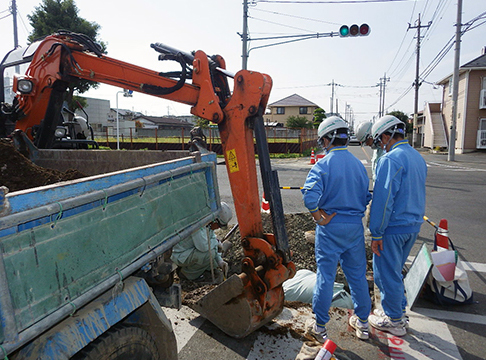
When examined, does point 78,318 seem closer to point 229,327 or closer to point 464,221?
point 229,327

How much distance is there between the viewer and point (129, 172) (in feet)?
7.22

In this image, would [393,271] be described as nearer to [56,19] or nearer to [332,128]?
[332,128]

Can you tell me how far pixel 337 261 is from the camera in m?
3.29

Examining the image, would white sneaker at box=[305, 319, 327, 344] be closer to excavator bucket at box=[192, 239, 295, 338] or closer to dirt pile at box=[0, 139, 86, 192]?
excavator bucket at box=[192, 239, 295, 338]

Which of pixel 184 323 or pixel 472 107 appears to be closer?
pixel 184 323

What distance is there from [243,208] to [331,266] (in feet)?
3.21

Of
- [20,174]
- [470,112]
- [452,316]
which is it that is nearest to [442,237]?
[452,316]

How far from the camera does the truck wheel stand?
190cm

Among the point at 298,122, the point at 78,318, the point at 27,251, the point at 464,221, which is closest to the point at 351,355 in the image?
the point at 78,318

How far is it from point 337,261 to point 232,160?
1.35 meters

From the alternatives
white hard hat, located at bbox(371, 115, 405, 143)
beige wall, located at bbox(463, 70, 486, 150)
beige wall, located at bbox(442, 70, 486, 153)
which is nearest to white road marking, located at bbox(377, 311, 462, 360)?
white hard hat, located at bbox(371, 115, 405, 143)

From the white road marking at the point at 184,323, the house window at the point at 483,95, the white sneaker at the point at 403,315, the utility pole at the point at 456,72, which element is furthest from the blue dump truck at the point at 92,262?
the house window at the point at 483,95

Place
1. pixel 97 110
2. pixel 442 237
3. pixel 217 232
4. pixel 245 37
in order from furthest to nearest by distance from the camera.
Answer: pixel 97 110
pixel 245 37
pixel 217 232
pixel 442 237

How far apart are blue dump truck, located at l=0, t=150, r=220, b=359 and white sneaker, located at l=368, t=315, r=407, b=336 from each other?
2.05 metres
